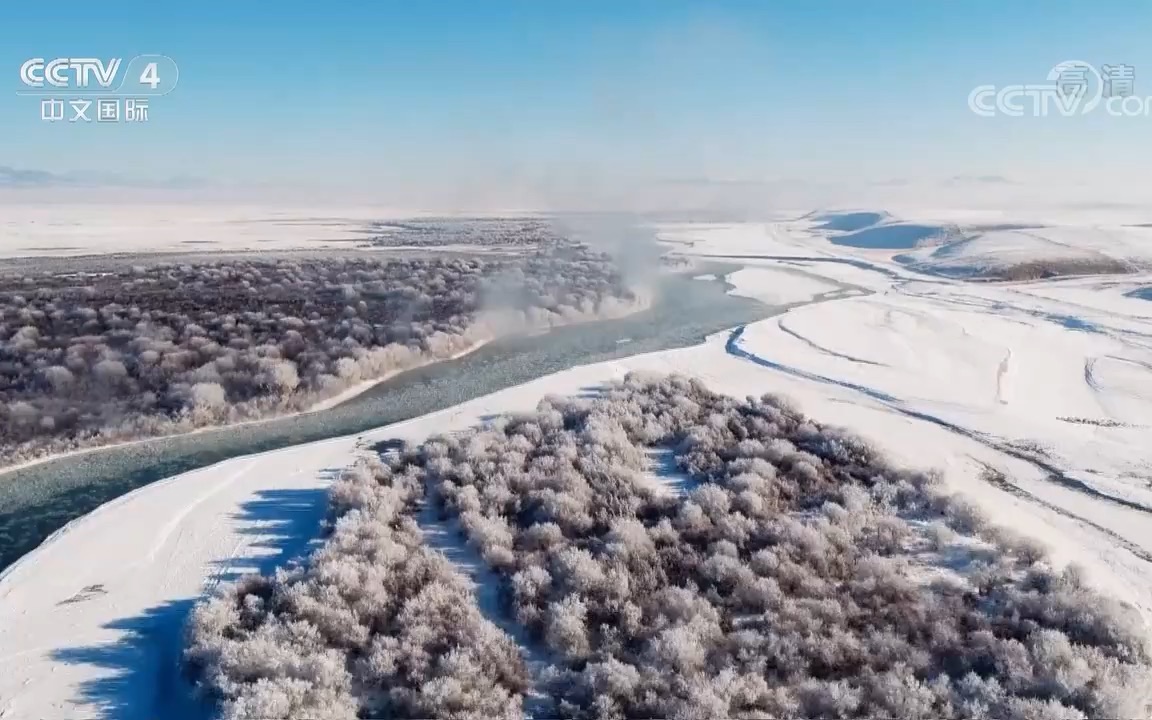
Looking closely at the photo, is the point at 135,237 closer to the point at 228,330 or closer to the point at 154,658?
the point at 228,330

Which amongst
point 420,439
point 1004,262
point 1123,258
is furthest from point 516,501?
point 1123,258

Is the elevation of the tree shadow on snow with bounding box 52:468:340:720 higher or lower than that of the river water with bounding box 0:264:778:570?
lower

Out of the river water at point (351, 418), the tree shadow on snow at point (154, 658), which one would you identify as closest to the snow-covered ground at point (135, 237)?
the river water at point (351, 418)

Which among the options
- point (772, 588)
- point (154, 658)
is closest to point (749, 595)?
point (772, 588)

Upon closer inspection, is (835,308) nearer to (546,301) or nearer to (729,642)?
(546,301)

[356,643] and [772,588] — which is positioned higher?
[356,643]

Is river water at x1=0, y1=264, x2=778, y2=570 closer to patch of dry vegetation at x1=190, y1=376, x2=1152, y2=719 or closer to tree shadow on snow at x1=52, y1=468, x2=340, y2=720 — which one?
tree shadow on snow at x1=52, y1=468, x2=340, y2=720

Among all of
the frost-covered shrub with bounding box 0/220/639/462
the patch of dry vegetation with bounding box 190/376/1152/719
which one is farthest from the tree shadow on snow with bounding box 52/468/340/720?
the frost-covered shrub with bounding box 0/220/639/462
